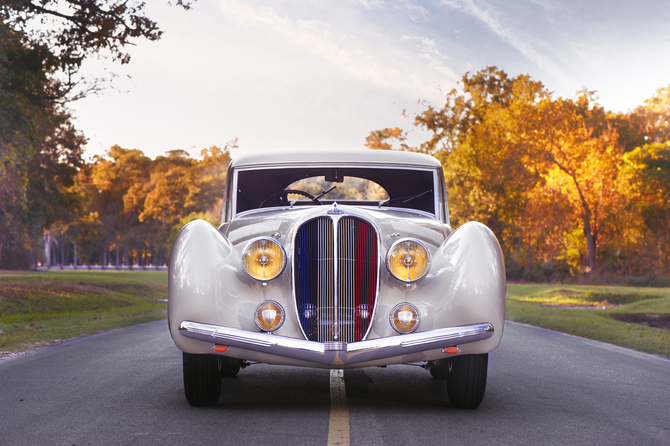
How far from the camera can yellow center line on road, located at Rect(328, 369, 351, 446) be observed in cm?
406

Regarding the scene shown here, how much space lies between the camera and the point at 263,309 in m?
4.74

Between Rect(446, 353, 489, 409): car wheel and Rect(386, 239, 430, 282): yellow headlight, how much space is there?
0.75 m

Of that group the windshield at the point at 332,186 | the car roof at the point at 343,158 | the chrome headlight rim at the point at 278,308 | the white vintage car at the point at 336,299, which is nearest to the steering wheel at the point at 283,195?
the windshield at the point at 332,186

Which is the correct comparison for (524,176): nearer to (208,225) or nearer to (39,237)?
(39,237)

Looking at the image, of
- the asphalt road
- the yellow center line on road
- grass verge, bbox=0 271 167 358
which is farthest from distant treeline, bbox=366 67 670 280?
the yellow center line on road

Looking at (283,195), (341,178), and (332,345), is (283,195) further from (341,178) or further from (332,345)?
(332,345)

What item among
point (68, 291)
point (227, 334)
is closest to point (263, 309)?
point (227, 334)

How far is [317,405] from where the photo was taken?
5.21 m

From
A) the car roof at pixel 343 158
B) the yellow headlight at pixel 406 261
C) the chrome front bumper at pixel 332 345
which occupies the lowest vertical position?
the chrome front bumper at pixel 332 345

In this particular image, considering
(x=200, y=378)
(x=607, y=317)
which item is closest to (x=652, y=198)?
(x=607, y=317)

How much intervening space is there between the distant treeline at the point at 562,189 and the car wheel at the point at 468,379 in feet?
96.0

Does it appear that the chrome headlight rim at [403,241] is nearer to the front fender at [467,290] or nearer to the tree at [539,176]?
the front fender at [467,290]

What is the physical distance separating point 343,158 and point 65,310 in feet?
48.5

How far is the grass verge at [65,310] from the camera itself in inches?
439
